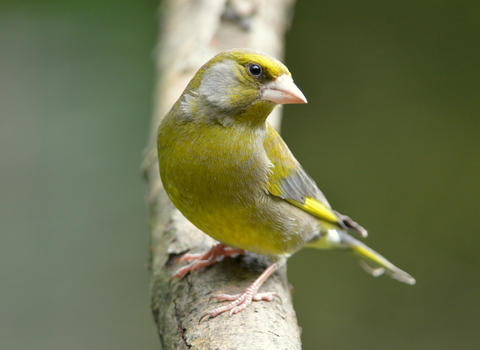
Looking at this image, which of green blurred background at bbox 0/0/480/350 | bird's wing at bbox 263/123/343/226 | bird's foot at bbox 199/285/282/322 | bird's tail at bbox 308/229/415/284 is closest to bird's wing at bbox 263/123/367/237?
bird's wing at bbox 263/123/343/226

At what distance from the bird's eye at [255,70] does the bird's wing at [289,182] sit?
0.34 m

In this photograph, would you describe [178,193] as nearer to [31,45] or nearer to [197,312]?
[197,312]

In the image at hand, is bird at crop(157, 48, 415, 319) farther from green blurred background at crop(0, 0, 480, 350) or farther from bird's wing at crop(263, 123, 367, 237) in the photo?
green blurred background at crop(0, 0, 480, 350)

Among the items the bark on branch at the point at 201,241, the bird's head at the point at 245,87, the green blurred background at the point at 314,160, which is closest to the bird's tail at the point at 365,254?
the bark on branch at the point at 201,241

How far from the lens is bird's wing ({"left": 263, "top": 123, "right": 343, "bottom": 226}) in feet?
8.45

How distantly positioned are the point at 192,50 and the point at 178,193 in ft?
4.86

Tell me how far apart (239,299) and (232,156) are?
600 millimetres

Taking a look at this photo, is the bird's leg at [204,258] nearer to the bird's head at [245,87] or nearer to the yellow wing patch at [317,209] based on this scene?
the yellow wing patch at [317,209]

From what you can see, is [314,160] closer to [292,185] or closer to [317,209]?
[317,209]

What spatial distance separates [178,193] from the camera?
8.00 ft

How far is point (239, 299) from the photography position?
2.23m

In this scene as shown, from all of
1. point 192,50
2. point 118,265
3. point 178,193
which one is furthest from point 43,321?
point 178,193

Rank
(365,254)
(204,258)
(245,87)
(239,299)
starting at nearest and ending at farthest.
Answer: (239,299), (245,87), (204,258), (365,254)

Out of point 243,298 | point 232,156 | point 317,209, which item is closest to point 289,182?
point 317,209
